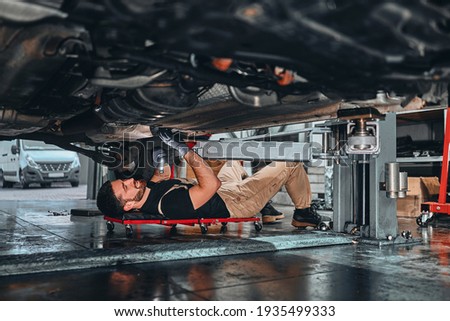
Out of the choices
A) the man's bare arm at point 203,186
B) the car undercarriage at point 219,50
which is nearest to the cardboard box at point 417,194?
the man's bare arm at point 203,186

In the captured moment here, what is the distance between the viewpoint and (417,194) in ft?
15.3

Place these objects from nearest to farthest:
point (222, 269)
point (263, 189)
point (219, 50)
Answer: point (219, 50) < point (222, 269) < point (263, 189)

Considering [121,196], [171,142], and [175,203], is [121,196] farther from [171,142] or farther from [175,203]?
[171,142]

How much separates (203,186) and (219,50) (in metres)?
1.68

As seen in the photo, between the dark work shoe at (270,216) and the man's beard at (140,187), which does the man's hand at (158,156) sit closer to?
the man's beard at (140,187)

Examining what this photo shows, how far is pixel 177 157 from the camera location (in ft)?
9.33

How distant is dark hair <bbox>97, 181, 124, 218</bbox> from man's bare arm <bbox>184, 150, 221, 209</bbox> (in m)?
0.47

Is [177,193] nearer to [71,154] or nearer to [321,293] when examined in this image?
[321,293]

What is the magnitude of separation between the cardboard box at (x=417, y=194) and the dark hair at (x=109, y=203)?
10.6ft

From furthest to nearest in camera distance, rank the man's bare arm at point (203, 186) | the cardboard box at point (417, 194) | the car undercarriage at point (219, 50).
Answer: the cardboard box at point (417, 194), the man's bare arm at point (203, 186), the car undercarriage at point (219, 50)

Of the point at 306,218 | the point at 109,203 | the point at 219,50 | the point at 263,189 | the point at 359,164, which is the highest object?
the point at 219,50

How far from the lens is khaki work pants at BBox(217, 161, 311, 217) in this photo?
10.0 ft

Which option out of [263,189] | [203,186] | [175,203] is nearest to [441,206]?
[263,189]

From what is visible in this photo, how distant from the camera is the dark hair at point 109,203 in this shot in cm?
282
